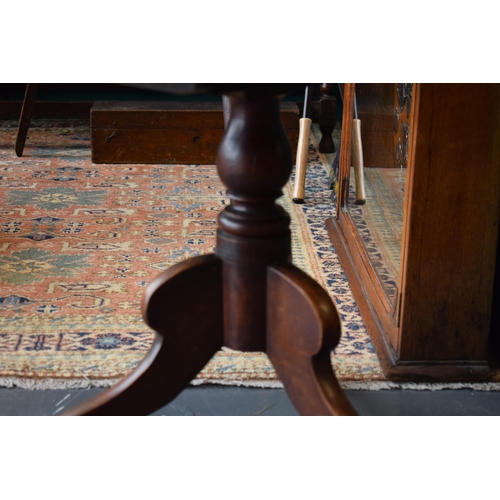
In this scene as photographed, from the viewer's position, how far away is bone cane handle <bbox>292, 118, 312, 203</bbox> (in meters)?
2.41

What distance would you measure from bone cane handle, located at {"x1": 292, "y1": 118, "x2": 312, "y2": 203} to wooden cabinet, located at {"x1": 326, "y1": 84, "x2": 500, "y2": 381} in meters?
0.90

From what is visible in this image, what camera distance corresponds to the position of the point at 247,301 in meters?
0.91

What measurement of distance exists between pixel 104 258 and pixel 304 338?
1.15 meters

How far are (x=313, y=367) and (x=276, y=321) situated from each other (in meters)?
0.08

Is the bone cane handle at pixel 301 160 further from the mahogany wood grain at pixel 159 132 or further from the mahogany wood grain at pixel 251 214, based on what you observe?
the mahogany wood grain at pixel 251 214

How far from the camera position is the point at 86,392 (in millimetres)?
1248

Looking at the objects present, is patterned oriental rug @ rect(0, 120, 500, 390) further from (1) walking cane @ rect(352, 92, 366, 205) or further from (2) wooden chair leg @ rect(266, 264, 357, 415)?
(2) wooden chair leg @ rect(266, 264, 357, 415)

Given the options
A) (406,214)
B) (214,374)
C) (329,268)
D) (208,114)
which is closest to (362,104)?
(329,268)

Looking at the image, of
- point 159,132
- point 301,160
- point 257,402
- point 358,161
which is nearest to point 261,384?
point 257,402

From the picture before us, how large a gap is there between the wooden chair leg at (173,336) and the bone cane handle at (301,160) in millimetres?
1515

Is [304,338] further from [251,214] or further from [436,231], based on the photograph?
[436,231]

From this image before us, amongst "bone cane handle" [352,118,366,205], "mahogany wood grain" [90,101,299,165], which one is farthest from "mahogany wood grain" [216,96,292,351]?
"mahogany wood grain" [90,101,299,165]

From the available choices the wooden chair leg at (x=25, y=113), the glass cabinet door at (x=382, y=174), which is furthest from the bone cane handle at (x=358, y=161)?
the wooden chair leg at (x=25, y=113)

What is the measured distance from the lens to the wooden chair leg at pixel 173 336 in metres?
0.90
